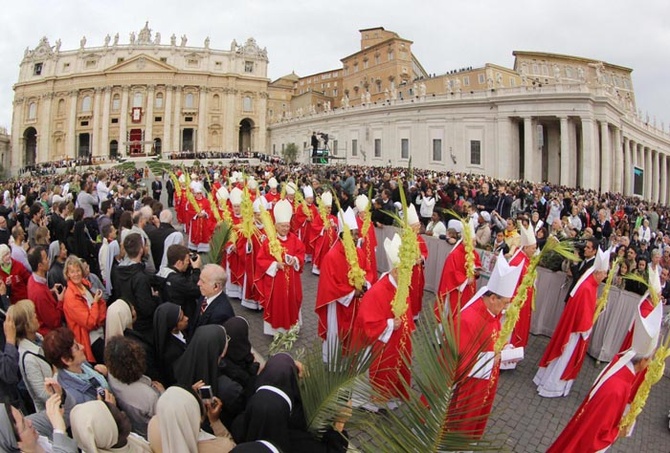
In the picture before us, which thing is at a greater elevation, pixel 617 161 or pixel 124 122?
pixel 124 122

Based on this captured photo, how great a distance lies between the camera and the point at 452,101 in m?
39.9

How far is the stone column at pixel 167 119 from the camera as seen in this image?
244ft

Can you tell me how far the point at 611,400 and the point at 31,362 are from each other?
467cm

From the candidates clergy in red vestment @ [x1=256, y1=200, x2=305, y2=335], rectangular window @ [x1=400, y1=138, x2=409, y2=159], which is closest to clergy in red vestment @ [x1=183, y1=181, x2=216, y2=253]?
clergy in red vestment @ [x1=256, y1=200, x2=305, y2=335]

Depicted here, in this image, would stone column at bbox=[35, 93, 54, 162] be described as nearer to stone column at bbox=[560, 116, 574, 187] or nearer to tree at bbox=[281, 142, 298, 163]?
tree at bbox=[281, 142, 298, 163]

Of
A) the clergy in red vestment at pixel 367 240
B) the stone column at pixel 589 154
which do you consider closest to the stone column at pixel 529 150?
the stone column at pixel 589 154

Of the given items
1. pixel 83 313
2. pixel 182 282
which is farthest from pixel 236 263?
pixel 83 313

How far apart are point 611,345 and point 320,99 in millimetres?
75012

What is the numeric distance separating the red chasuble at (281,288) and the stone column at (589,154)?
32.7 meters

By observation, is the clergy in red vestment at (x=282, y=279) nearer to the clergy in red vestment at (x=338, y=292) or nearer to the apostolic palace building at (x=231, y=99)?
the clergy in red vestment at (x=338, y=292)

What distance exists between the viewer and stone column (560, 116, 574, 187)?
3409 centimetres

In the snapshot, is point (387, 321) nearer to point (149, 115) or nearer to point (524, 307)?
point (524, 307)

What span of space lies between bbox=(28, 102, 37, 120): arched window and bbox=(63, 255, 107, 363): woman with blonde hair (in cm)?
9072

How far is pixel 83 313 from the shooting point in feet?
15.9
